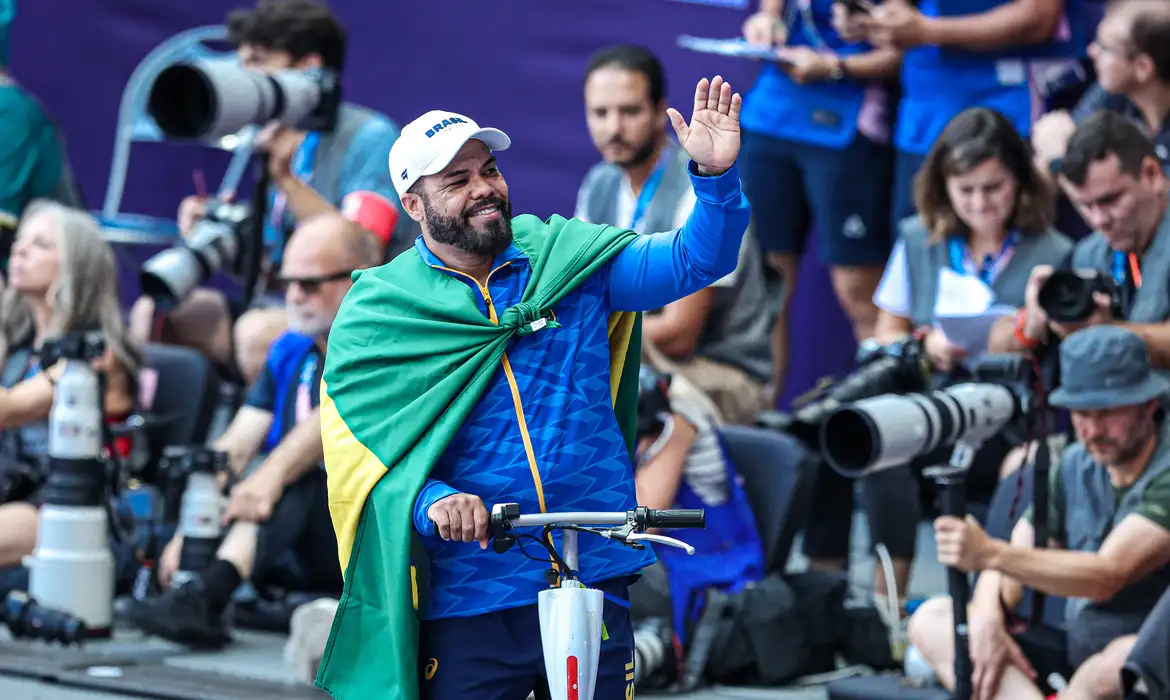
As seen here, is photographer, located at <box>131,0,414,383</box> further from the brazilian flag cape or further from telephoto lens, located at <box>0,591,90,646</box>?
the brazilian flag cape

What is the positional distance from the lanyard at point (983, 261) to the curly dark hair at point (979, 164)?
0.04 metres

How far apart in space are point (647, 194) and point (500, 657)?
10.0ft

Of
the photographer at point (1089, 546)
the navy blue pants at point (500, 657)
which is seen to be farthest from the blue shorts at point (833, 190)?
the navy blue pants at point (500, 657)

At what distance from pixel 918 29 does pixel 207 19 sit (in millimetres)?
4243

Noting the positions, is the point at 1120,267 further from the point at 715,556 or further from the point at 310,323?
the point at 310,323

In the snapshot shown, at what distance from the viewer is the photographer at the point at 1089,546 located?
15.1ft

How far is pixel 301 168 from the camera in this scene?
6996mm

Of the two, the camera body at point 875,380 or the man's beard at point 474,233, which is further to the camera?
the camera body at point 875,380

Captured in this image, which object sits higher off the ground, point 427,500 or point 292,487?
point 427,500

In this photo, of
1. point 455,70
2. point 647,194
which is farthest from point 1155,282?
point 455,70

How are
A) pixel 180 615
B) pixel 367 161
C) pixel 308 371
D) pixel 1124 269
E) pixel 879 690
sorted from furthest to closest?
pixel 367 161 < pixel 308 371 < pixel 180 615 < pixel 1124 269 < pixel 879 690

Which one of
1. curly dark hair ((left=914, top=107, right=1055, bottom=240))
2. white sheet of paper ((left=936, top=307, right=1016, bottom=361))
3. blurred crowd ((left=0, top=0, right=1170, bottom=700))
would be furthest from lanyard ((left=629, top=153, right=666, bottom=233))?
white sheet of paper ((left=936, top=307, right=1016, bottom=361))

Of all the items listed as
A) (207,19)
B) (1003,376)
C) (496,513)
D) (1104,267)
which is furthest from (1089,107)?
(207,19)

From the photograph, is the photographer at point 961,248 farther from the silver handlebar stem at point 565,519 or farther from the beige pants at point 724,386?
the silver handlebar stem at point 565,519
